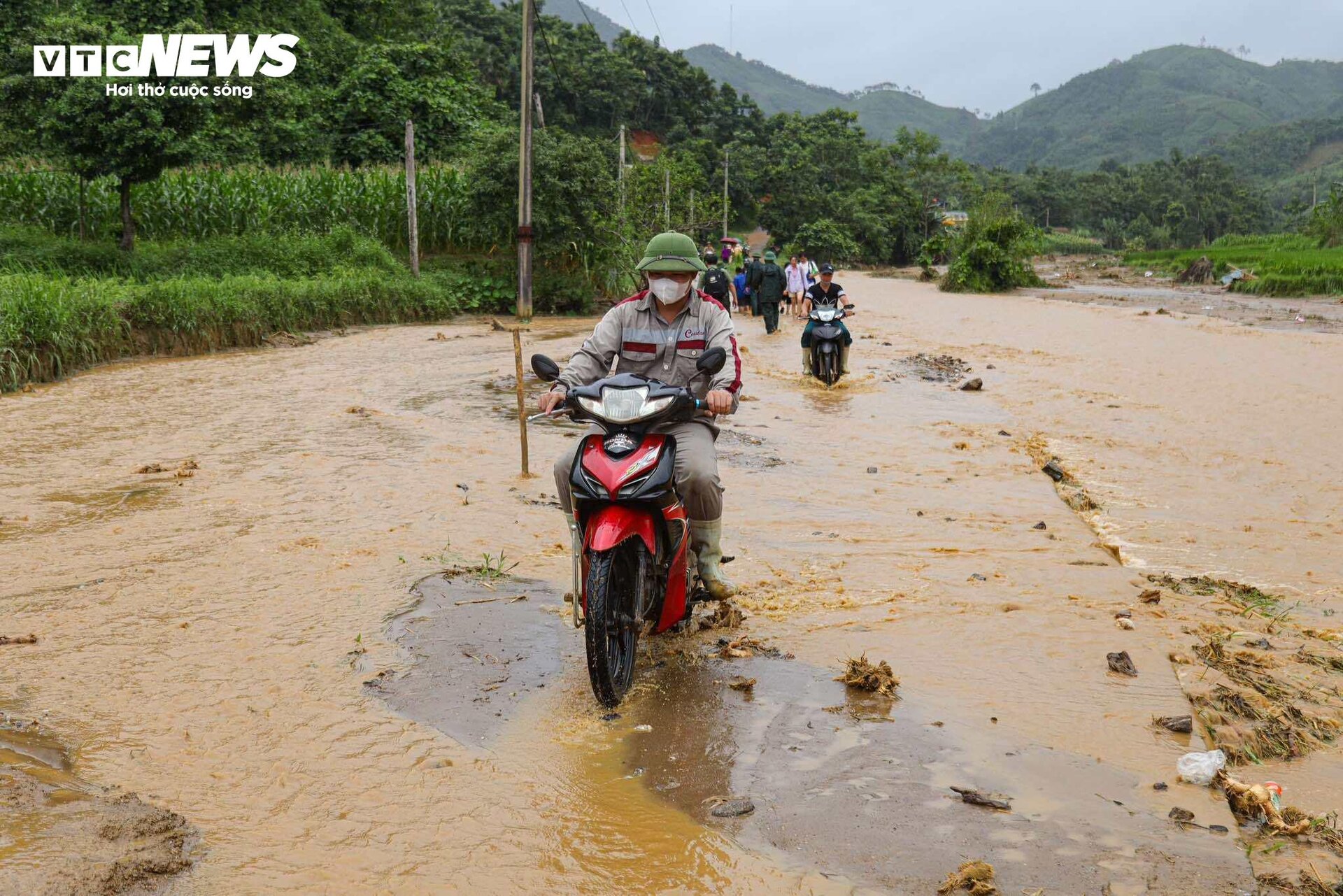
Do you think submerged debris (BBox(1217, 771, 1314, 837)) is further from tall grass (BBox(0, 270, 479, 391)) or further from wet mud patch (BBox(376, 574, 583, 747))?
tall grass (BBox(0, 270, 479, 391))

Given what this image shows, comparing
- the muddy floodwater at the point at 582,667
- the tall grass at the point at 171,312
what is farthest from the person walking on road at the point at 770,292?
the muddy floodwater at the point at 582,667

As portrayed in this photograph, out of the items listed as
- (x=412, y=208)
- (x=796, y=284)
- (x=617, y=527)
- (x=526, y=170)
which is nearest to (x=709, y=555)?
(x=617, y=527)

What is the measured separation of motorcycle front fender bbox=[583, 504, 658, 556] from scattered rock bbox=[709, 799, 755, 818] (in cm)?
100

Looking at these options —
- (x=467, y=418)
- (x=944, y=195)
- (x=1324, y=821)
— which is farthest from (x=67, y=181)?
(x=944, y=195)

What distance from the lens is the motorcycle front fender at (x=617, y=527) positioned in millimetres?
3887

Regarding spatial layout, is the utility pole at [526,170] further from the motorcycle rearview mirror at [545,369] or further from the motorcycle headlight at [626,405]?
the motorcycle headlight at [626,405]

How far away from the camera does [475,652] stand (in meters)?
4.62

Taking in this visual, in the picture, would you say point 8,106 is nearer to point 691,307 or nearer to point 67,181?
point 67,181

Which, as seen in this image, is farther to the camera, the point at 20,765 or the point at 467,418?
the point at 467,418

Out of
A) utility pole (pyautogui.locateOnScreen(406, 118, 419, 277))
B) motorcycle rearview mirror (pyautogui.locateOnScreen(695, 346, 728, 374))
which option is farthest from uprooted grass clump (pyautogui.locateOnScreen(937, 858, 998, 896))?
utility pole (pyautogui.locateOnScreen(406, 118, 419, 277))

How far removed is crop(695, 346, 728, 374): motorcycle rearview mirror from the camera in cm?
442

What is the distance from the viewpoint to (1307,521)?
7.38 metres

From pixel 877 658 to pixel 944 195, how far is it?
7500cm

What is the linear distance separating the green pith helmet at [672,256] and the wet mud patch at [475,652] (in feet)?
5.71
